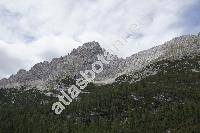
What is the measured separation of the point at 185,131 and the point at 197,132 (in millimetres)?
5664

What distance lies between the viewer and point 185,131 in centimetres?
19762

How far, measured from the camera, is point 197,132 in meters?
195
